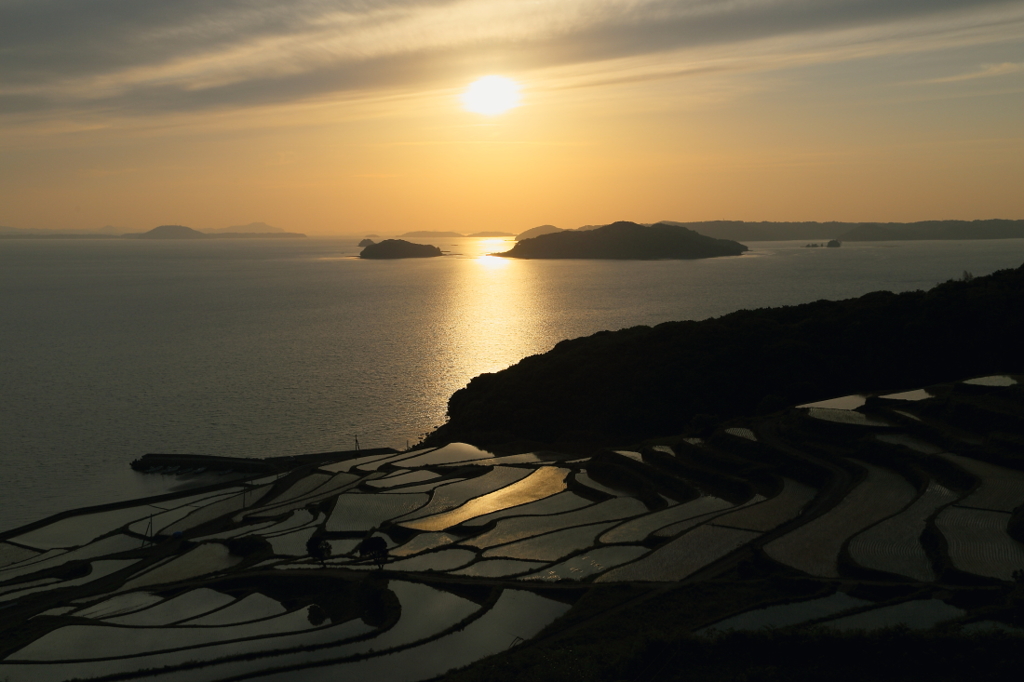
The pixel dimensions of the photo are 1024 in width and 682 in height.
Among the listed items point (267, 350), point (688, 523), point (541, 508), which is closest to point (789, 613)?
point (688, 523)

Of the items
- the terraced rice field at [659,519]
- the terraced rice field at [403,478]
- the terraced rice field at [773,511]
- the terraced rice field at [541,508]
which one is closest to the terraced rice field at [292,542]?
the terraced rice field at [403,478]

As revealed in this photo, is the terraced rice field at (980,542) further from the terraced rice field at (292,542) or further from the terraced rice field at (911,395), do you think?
the terraced rice field at (292,542)

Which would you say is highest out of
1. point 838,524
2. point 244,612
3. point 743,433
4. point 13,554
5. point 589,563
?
point 743,433

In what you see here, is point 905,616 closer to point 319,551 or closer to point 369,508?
point 319,551

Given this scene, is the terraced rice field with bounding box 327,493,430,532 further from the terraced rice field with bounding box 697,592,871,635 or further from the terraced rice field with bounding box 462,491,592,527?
the terraced rice field with bounding box 697,592,871,635

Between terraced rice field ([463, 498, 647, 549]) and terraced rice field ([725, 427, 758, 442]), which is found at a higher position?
terraced rice field ([725, 427, 758, 442])

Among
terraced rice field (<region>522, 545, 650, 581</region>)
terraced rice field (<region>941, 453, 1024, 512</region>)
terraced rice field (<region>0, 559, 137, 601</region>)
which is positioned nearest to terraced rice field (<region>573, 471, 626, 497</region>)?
terraced rice field (<region>522, 545, 650, 581</region>)

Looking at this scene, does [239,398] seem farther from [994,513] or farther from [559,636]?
[994,513]

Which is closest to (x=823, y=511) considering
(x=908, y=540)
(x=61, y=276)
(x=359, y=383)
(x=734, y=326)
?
(x=908, y=540)
